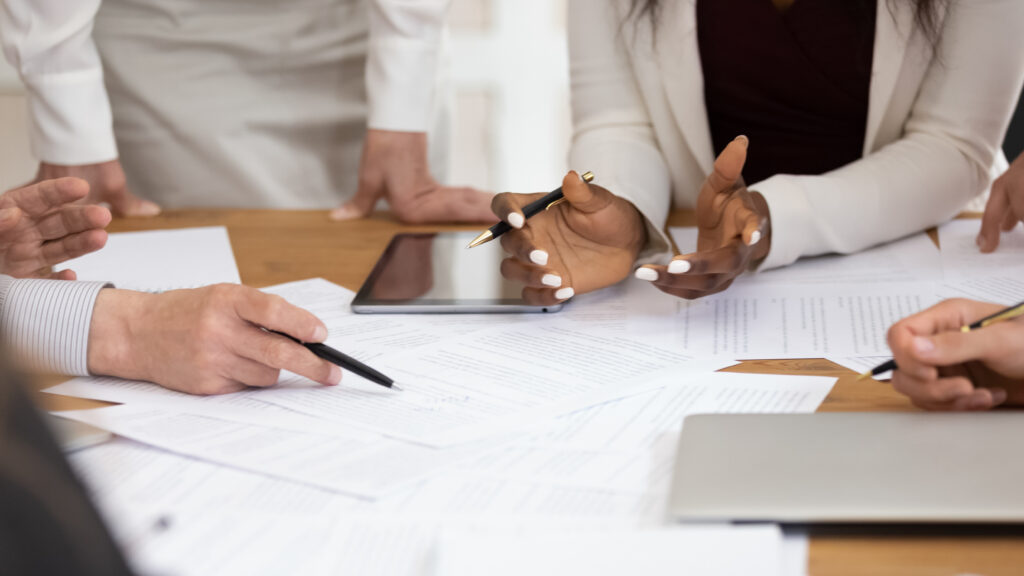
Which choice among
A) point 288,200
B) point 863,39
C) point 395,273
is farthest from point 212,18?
point 863,39

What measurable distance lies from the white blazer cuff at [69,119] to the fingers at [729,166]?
0.98 m

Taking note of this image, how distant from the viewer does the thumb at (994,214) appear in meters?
1.18

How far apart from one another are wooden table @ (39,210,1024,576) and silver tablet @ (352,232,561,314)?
51mm

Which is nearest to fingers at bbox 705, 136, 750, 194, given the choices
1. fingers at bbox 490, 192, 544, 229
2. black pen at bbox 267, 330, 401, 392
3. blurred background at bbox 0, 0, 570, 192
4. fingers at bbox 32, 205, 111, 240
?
fingers at bbox 490, 192, 544, 229

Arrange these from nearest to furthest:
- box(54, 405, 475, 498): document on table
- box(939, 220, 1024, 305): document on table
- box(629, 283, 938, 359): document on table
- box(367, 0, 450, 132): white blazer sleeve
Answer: box(54, 405, 475, 498): document on table
box(629, 283, 938, 359): document on table
box(939, 220, 1024, 305): document on table
box(367, 0, 450, 132): white blazer sleeve

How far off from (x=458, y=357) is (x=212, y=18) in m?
1.01

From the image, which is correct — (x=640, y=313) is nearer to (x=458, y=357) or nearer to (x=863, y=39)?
(x=458, y=357)

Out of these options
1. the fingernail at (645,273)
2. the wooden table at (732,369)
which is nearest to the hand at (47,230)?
the wooden table at (732,369)

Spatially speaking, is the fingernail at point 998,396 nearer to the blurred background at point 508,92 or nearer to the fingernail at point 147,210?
the fingernail at point 147,210

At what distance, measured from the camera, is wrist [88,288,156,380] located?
0.90 meters

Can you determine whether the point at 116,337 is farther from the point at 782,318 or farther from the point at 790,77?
the point at 790,77

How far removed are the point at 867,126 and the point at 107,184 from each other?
3.95 feet

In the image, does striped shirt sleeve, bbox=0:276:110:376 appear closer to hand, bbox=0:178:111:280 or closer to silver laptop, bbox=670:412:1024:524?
hand, bbox=0:178:111:280

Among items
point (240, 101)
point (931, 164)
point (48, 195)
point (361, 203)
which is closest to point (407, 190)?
point (361, 203)
